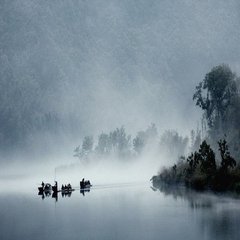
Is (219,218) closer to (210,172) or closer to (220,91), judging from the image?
(210,172)

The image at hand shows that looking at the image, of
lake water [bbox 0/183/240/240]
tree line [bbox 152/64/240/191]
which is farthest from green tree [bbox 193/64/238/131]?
lake water [bbox 0/183/240/240]

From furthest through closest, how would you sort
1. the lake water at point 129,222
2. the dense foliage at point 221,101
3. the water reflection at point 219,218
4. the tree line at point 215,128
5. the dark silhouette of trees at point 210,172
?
the dense foliage at point 221,101, the tree line at point 215,128, the dark silhouette of trees at point 210,172, the lake water at point 129,222, the water reflection at point 219,218

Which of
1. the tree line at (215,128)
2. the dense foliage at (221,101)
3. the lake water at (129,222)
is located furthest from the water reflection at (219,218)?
the dense foliage at (221,101)

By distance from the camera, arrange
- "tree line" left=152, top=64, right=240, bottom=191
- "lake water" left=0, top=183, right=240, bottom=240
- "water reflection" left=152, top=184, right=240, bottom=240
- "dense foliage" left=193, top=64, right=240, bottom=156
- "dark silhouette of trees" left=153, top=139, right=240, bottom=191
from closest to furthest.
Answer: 1. "water reflection" left=152, top=184, right=240, bottom=240
2. "lake water" left=0, top=183, right=240, bottom=240
3. "dark silhouette of trees" left=153, top=139, right=240, bottom=191
4. "tree line" left=152, top=64, right=240, bottom=191
5. "dense foliage" left=193, top=64, right=240, bottom=156

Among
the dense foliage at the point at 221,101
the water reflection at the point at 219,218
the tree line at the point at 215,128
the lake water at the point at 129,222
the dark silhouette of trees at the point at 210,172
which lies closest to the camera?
the water reflection at the point at 219,218

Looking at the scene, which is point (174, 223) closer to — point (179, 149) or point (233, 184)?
point (233, 184)

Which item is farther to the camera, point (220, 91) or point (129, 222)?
point (220, 91)

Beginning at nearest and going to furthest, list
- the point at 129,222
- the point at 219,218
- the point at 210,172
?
the point at 219,218
the point at 129,222
the point at 210,172

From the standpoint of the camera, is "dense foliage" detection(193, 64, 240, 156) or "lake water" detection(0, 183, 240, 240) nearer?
"lake water" detection(0, 183, 240, 240)

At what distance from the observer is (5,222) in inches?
2291

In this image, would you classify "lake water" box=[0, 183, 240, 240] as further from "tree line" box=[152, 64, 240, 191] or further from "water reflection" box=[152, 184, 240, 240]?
"tree line" box=[152, 64, 240, 191]

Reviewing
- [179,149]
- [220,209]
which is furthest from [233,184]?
[179,149]

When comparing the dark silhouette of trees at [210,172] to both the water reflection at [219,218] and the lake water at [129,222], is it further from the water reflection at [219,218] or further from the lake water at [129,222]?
the lake water at [129,222]

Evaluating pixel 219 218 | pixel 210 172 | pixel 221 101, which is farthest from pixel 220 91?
pixel 219 218
